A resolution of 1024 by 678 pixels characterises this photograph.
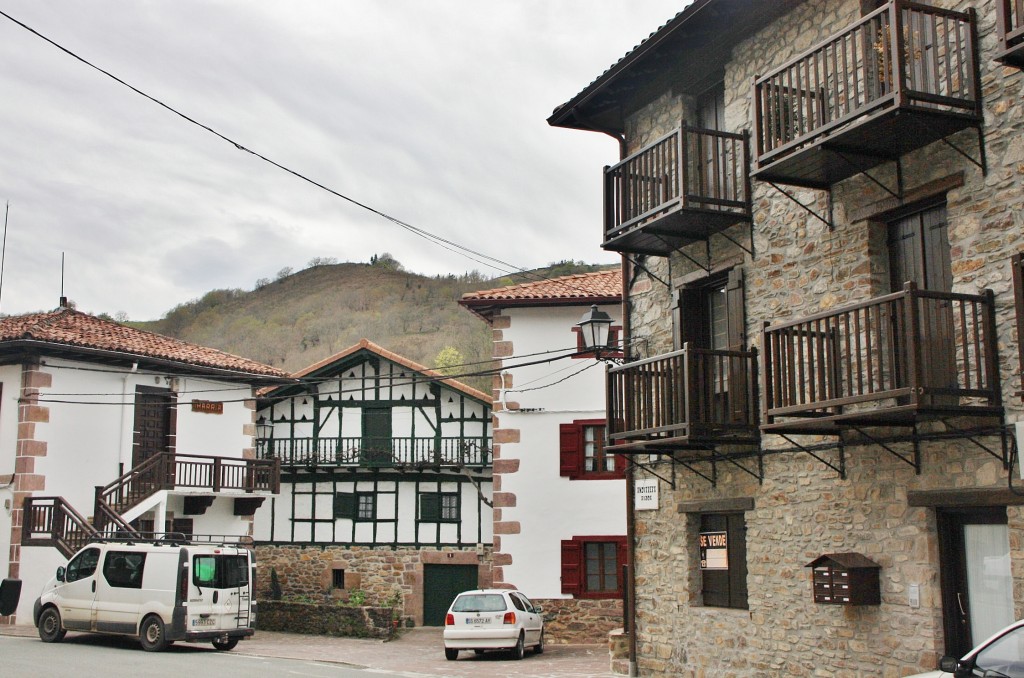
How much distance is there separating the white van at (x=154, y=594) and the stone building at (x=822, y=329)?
283 inches

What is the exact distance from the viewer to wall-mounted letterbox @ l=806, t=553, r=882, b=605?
1067cm

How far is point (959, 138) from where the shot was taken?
33.2 ft

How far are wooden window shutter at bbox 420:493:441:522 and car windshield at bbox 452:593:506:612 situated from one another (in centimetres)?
861

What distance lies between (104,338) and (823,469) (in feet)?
59.3

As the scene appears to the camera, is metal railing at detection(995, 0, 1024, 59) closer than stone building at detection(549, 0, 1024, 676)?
Yes

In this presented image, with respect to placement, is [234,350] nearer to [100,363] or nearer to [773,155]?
[100,363]

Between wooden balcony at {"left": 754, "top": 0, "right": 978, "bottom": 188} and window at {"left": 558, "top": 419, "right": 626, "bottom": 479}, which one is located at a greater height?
wooden balcony at {"left": 754, "top": 0, "right": 978, "bottom": 188}

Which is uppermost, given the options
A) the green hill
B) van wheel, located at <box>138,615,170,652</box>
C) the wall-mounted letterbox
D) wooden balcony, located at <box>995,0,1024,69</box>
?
the green hill

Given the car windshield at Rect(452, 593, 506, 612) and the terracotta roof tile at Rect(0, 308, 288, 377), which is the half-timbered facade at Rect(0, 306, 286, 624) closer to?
the terracotta roof tile at Rect(0, 308, 288, 377)

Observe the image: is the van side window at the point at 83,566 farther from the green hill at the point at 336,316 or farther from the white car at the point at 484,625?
the green hill at the point at 336,316

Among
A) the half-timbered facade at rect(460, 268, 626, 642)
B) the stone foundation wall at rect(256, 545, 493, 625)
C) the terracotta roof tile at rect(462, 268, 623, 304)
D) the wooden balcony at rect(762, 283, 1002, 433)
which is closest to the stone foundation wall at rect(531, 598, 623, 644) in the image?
the half-timbered facade at rect(460, 268, 626, 642)

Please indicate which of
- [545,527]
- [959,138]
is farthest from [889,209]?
[545,527]

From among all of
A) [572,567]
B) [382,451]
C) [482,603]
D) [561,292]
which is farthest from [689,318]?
[382,451]

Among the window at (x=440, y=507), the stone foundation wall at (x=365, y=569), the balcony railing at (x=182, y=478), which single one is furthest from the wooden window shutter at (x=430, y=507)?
the balcony railing at (x=182, y=478)
